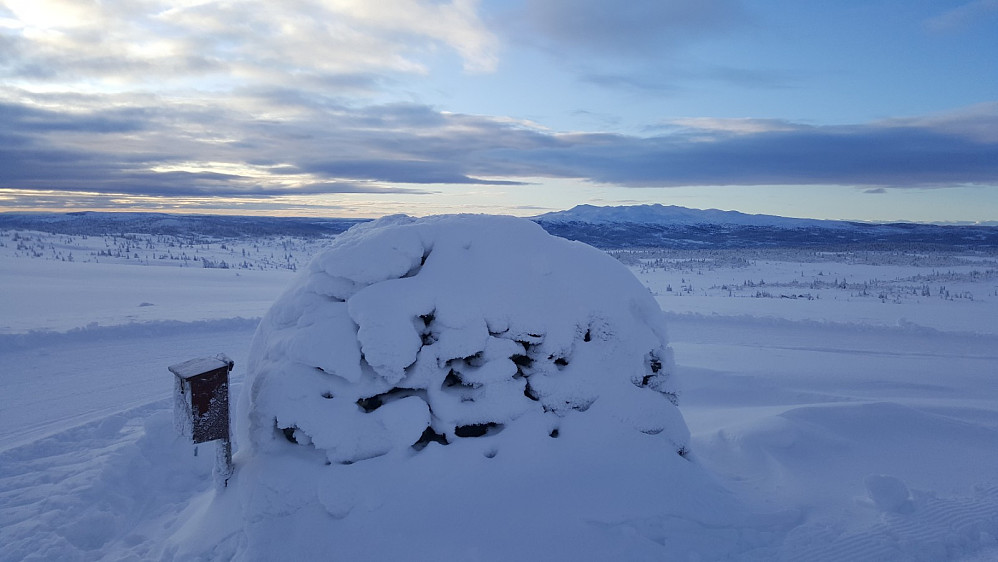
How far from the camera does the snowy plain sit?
173 inches

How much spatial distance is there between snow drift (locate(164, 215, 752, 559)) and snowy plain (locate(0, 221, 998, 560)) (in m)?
0.22

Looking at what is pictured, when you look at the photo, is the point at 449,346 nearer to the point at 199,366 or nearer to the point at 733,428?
the point at 199,366

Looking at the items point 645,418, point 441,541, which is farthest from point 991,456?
point 441,541

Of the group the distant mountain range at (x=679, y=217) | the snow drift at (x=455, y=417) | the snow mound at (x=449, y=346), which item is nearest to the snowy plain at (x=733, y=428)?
the snow drift at (x=455, y=417)

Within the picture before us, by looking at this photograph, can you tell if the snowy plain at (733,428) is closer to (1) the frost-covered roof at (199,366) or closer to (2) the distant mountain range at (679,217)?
(1) the frost-covered roof at (199,366)

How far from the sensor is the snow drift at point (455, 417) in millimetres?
3910

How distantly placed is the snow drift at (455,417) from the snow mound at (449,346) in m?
0.01

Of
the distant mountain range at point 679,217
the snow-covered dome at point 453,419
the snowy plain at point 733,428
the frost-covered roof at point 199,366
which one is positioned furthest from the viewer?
the distant mountain range at point 679,217

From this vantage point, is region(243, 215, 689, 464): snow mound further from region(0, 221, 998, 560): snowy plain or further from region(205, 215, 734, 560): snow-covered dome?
region(0, 221, 998, 560): snowy plain

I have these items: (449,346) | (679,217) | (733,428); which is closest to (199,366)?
(449,346)

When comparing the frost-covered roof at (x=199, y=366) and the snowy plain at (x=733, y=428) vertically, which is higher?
the frost-covered roof at (x=199, y=366)

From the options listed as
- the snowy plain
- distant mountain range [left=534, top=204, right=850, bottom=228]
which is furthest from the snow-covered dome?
distant mountain range [left=534, top=204, right=850, bottom=228]

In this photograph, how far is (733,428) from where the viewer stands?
20.6ft

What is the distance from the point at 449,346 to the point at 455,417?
49cm
